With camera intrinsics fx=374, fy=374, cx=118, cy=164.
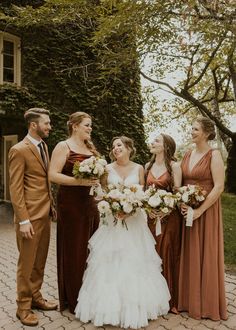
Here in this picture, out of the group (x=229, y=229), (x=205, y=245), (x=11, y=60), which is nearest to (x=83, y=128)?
(x=205, y=245)

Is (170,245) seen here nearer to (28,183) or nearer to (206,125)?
(206,125)

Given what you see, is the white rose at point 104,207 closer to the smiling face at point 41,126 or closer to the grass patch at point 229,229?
the smiling face at point 41,126

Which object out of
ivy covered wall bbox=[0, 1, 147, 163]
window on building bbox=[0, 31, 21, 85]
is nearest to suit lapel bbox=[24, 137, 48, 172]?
ivy covered wall bbox=[0, 1, 147, 163]

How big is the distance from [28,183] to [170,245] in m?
1.84

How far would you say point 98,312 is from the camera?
13.1ft

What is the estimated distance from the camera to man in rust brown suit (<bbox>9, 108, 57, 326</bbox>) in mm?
4043

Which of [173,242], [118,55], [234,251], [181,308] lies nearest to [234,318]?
[181,308]

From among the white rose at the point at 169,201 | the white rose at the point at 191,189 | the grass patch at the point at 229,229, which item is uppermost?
the white rose at the point at 191,189

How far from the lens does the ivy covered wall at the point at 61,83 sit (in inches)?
464

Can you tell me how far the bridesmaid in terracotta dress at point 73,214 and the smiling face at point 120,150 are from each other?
322 millimetres

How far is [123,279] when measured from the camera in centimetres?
411

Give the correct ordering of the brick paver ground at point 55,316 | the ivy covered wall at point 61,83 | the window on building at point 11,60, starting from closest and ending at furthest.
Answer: the brick paver ground at point 55,316, the ivy covered wall at point 61,83, the window on building at point 11,60

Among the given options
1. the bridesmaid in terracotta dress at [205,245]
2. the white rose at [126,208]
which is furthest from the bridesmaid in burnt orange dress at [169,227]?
the white rose at [126,208]

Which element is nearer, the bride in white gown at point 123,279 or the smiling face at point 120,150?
the bride in white gown at point 123,279
